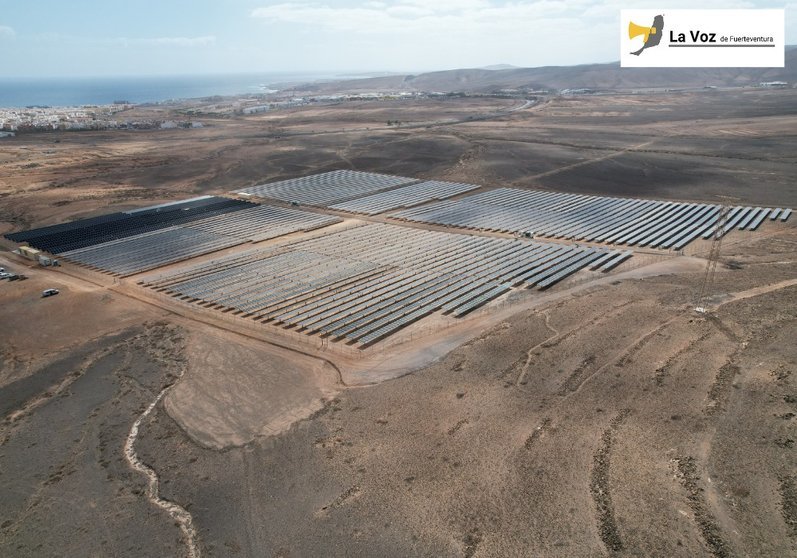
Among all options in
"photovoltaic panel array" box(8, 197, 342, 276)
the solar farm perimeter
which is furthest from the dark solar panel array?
the solar farm perimeter

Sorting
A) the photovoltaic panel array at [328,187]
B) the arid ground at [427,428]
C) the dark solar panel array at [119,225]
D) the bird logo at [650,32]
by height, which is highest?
the bird logo at [650,32]

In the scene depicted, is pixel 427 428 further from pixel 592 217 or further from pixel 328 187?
pixel 328 187

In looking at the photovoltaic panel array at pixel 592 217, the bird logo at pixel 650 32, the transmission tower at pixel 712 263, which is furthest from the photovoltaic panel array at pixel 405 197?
the bird logo at pixel 650 32

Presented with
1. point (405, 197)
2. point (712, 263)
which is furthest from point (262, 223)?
A: point (712, 263)

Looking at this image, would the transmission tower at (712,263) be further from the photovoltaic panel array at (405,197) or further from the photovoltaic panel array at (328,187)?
the photovoltaic panel array at (328,187)

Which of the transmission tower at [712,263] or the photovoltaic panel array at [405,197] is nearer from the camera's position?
the transmission tower at [712,263]

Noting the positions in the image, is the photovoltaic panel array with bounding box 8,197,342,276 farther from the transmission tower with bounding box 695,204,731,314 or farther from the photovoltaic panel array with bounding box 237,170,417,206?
the transmission tower with bounding box 695,204,731,314

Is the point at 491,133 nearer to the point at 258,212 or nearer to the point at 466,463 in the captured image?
the point at 258,212

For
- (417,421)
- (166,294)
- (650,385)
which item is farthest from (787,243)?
(166,294)
